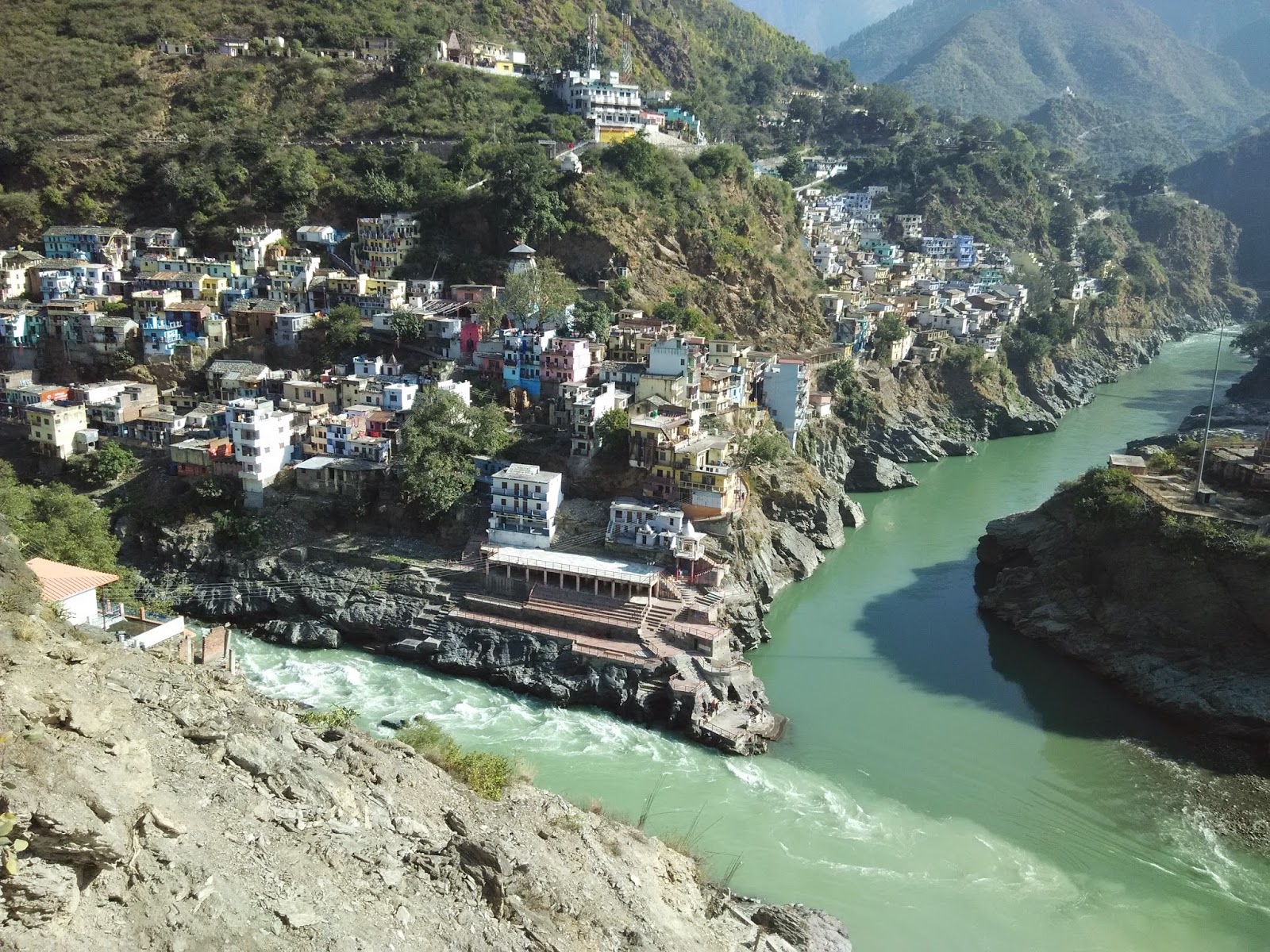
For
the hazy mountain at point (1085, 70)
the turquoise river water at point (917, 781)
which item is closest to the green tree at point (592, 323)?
the turquoise river water at point (917, 781)

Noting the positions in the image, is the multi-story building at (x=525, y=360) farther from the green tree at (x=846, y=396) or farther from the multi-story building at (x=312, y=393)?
the green tree at (x=846, y=396)

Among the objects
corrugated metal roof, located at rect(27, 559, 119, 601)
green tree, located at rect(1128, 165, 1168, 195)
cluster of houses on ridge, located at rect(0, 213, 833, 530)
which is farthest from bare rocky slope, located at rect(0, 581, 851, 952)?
green tree, located at rect(1128, 165, 1168, 195)

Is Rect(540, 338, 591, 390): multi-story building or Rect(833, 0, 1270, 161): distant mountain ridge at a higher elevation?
Rect(833, 0, 1270, 161): distant mountain ridge

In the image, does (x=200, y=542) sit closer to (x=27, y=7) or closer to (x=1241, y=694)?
(x=1241, y=694)

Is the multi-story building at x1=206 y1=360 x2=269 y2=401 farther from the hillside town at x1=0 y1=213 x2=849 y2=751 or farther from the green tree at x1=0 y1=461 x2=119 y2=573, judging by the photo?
the green tree at x1=0 y1=461 x2=119 y2=573

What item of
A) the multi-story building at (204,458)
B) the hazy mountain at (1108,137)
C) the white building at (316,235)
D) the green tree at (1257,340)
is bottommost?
the multi-story building at (204,458)

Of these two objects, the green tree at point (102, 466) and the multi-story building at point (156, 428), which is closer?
the green tree at point (102, 466)

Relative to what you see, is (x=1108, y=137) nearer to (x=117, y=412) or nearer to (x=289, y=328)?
(x=289, y=328)
